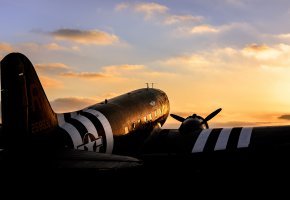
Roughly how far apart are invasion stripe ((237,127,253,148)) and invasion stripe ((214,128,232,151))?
1.98 ft

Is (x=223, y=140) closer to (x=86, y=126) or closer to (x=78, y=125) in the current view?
(x=86, y=126)

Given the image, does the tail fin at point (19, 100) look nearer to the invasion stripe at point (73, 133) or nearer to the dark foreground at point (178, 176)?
the dark foreground at point (178, 176)

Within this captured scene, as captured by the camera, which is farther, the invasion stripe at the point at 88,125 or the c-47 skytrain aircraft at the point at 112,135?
the invasion stripe at the point at 88,125

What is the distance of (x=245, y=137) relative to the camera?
20.2m

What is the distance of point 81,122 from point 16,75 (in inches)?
223

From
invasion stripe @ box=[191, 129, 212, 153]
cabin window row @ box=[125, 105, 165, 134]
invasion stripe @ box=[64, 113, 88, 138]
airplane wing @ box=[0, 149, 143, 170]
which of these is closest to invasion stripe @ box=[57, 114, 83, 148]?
invasion stripe @ box=[64, 113, 88, 138]

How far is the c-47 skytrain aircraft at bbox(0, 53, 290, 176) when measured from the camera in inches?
550

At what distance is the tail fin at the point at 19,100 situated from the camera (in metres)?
14.1

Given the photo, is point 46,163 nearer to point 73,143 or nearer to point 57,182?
point 57,182

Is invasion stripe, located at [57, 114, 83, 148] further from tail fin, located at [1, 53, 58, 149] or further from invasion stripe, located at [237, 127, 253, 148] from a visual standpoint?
invasion stripe, located at [237, 127, 253, 148]

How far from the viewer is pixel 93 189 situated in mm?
16000

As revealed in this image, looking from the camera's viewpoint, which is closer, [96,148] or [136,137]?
[96,148]

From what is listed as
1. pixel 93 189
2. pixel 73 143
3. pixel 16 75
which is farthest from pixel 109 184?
pixel 16 75

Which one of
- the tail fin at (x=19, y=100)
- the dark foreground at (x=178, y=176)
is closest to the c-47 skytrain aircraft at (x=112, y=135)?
the tail fin at (x=19, y=100)
